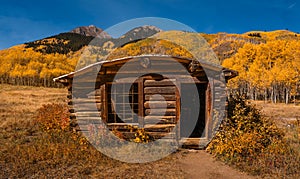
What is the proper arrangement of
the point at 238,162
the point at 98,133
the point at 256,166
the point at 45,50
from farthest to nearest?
the point at 45,50 < the point at 98,133 < the point at 238,162 < the point at 256,166

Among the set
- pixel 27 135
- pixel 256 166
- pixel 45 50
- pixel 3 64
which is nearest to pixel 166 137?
pixel 256 166

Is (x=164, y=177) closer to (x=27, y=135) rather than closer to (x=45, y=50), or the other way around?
(x=27, y=135)

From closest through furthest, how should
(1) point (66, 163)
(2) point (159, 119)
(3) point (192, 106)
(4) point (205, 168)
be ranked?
(4) point (205, 168), (1) point (66, 163), (2) point (159, 119), (3) point (192, 106)

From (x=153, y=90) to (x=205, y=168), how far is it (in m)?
3.67

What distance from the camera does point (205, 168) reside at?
6.96 metres

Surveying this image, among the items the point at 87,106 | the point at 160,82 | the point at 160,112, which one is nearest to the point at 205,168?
the point at 160,112

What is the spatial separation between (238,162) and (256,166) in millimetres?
576

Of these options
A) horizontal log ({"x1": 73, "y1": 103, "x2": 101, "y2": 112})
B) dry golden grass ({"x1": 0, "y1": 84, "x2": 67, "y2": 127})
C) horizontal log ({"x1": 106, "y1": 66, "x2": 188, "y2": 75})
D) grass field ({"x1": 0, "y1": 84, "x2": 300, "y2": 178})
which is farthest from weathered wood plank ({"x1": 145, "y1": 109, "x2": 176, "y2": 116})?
dry golden grass ({"x1": 0, "y1": 84, "x2": 67, "y2": 127})

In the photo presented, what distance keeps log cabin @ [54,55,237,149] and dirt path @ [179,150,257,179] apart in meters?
0.94

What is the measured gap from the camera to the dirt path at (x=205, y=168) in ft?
20.8

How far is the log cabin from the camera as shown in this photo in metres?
8.99

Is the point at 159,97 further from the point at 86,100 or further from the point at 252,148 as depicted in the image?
the point at 252,148

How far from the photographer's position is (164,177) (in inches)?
244

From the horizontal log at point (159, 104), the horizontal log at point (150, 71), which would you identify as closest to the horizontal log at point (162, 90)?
the horizontal log at point (159, 104)
